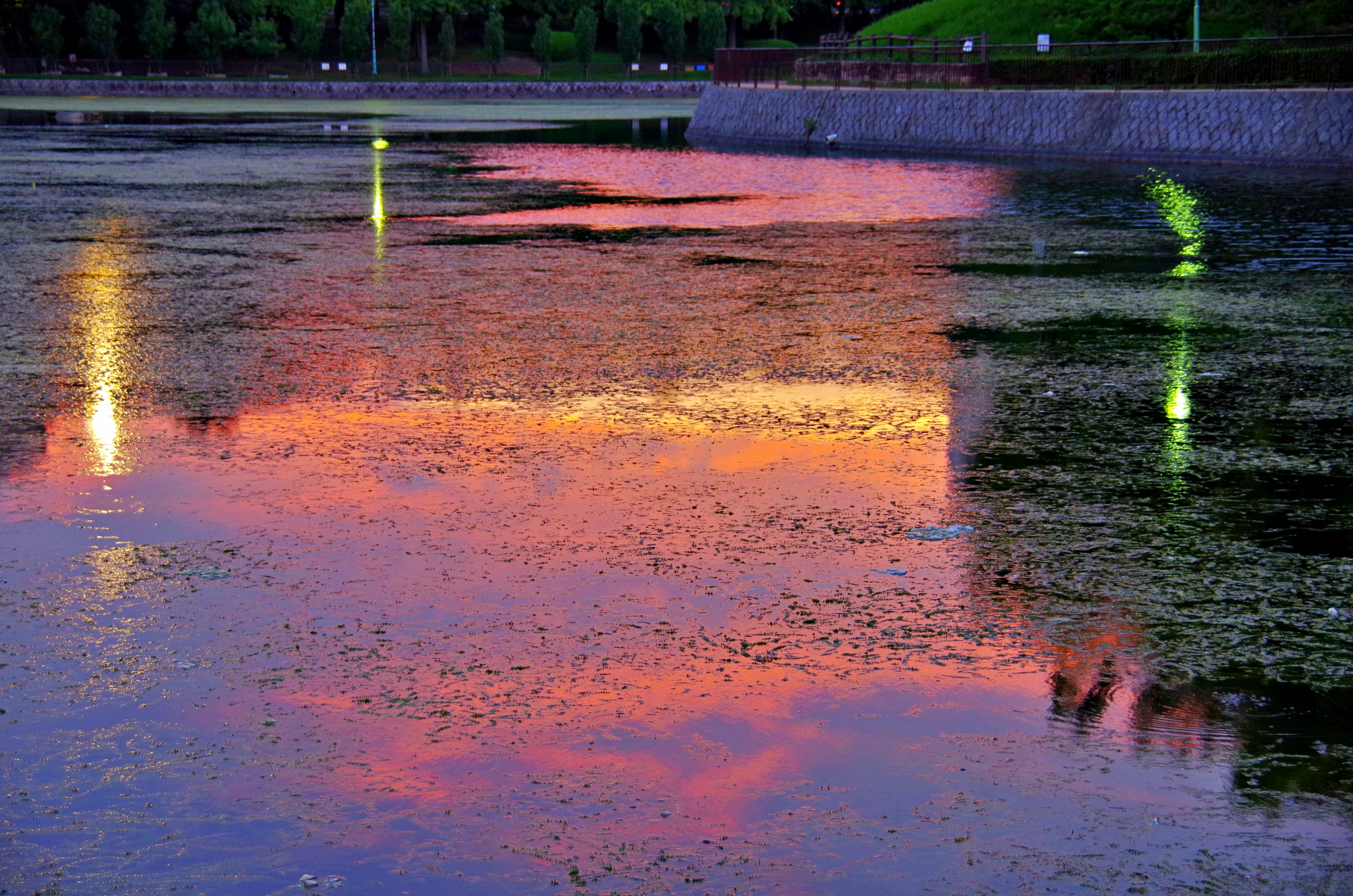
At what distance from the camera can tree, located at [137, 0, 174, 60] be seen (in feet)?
260

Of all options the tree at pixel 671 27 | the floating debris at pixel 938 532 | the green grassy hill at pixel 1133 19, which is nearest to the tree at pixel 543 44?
the tree at pixel 671 27

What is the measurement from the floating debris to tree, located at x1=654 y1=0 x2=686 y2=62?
3577 inches

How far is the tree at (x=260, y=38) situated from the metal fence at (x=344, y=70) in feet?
2.40

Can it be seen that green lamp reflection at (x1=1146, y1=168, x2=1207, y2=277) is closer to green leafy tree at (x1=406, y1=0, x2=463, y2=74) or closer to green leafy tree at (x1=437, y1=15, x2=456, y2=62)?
green leafy tree at (x1=437, y1=15, x2=456, y2=62)

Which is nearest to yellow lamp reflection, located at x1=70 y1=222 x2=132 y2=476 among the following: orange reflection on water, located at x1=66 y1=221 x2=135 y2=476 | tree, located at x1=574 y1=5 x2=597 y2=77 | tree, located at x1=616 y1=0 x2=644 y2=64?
orange reflection on water, located at x1=66 y1=221 x2=135 y2=476

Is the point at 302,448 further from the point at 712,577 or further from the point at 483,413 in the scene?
the point at 712,577

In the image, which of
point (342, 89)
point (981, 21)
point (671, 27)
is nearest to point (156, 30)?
point (342, 89)

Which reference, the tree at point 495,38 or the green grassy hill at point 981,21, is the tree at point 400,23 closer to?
the tree at point 495,38

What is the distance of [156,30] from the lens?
79.2 meters

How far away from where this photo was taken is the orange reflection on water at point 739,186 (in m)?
17.3

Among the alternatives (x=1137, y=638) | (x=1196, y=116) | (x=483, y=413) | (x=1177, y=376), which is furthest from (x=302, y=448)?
(x=1196, y=116)

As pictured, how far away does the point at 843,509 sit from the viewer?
5738 millimetres

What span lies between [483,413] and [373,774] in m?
3.87

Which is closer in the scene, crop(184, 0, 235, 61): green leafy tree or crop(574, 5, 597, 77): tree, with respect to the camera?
crop(184, 0, 235, 61): green leafy tree
